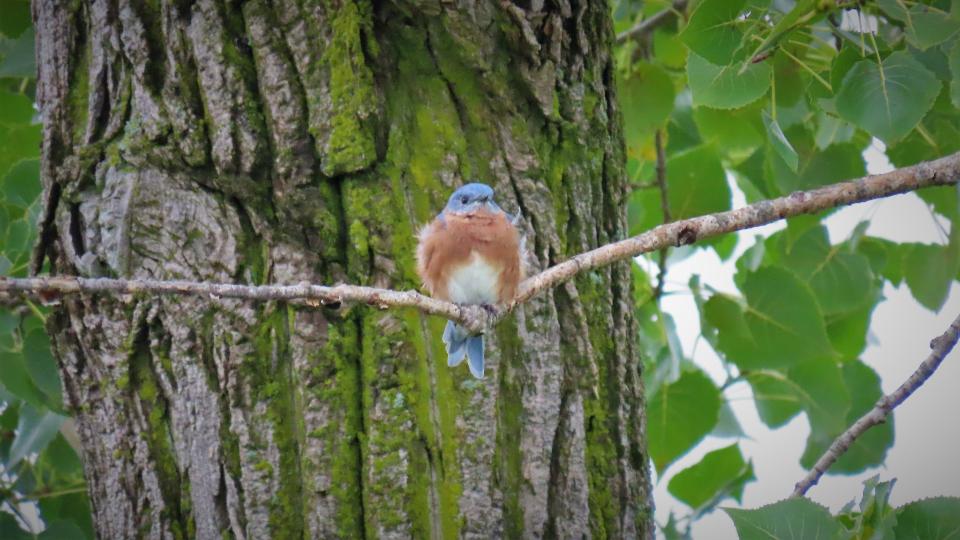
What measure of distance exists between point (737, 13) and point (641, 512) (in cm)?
125

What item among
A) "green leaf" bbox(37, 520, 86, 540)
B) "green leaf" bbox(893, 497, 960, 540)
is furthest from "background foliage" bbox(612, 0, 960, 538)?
"green leaf" bbox(37, 520, 86, 540)

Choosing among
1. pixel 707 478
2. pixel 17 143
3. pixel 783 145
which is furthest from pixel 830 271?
pixel 17 143

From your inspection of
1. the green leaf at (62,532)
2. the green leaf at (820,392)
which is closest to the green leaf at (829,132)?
the green leaf at (820,392)

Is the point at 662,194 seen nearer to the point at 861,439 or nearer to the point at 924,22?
the point at 924,22

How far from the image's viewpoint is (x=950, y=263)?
3.20 meters

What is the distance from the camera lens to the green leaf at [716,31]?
7.79ft

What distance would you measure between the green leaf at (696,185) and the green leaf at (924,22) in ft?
3.05

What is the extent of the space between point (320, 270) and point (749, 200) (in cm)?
243

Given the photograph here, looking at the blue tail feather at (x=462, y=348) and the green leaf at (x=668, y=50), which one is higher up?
the green leaf at (x=668, y=50)

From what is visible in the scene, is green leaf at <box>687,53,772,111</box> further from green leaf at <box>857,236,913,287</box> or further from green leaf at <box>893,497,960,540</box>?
green leaf at <box>857,236,913,287</box>

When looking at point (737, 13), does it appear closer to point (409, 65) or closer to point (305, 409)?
point (409, 65)

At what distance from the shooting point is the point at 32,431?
10.3 feet

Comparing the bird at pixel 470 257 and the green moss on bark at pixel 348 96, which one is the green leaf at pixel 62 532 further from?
the green moss on bark at pixel 348 96

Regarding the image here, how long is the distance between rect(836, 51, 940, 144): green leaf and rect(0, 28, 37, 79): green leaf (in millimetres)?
2296
